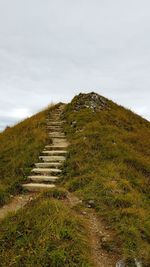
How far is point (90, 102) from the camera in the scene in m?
24.1

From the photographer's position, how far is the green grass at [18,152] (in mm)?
12955

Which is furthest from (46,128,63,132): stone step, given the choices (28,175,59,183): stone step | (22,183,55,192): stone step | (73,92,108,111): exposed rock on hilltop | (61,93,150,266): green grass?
(22,183,55,192): stone step

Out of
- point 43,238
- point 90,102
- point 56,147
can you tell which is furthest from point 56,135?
point 43,238

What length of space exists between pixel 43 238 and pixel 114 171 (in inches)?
231

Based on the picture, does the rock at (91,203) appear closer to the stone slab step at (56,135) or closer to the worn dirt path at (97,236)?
the worn dirt path at (97,236)

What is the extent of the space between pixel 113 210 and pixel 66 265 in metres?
3.24

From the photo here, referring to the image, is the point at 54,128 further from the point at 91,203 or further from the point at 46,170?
the point at 91,203

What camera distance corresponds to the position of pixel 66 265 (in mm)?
7152

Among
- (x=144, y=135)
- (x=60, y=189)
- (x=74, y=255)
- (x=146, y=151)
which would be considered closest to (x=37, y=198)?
(x=60, y=189)

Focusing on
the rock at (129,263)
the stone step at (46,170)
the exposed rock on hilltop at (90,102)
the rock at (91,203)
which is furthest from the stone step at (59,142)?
the rock at (129,263)

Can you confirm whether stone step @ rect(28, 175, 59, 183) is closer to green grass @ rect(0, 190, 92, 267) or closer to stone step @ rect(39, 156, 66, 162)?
stone step @ rect(39, 156, 66, 162)

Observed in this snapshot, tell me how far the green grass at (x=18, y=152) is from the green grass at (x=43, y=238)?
292 centimetres

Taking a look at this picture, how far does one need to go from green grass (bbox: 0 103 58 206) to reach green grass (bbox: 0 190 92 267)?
2.92 m

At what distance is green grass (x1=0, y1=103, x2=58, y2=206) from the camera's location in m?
13.0
